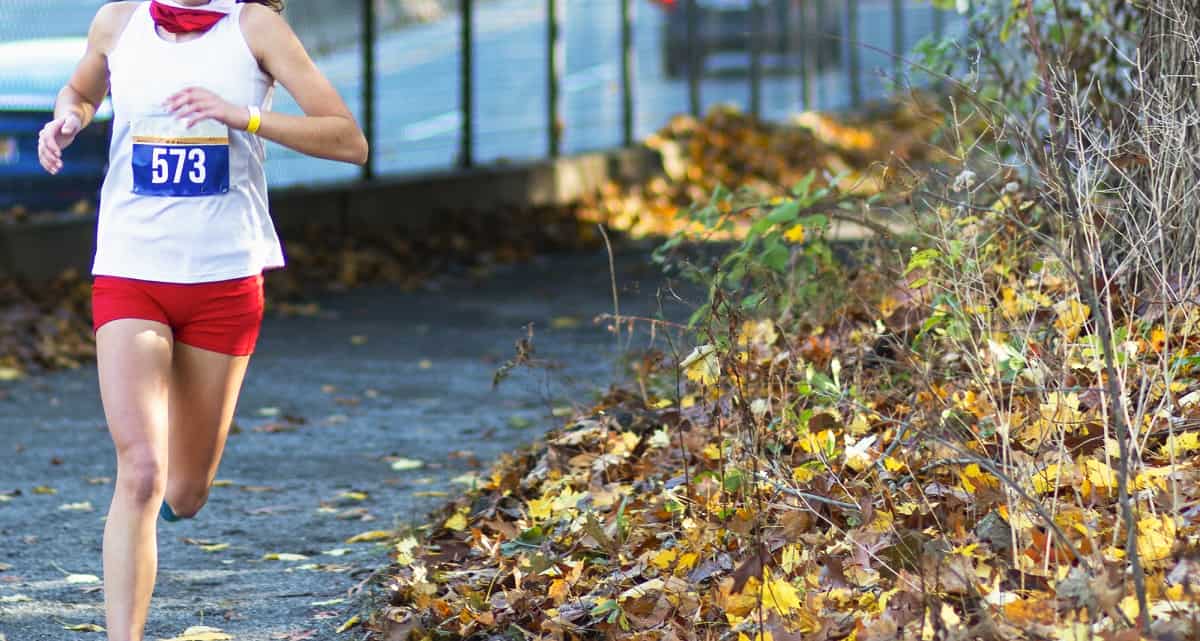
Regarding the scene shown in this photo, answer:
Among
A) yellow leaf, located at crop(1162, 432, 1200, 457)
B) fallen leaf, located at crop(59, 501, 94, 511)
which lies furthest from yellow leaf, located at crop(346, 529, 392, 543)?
yellow leaf, located at crop(1162, 432, 1200, 457)

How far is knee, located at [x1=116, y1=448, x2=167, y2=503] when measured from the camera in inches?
166

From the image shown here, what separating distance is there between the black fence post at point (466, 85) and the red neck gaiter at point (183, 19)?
11018 millimetres

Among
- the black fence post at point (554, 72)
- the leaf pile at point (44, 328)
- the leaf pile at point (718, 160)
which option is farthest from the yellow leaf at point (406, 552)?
the black fence post at point (554, 72)

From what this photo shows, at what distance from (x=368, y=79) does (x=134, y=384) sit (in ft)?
32.9

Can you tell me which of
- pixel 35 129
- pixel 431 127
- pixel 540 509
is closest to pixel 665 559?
pixel 540 509

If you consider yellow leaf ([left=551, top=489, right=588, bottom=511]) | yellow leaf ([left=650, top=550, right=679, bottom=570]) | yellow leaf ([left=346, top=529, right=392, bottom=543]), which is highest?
yellow leaf ([left=650, top=550, right=679, bottom=570])

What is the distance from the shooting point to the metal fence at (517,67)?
13.7 meters

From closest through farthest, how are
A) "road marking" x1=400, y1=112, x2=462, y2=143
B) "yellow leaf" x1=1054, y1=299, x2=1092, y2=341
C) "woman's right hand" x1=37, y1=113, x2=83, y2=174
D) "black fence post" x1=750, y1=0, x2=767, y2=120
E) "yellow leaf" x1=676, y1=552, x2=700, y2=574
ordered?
"woman's right hand" x1=37, y1=113, x2=83, y2=174, "yellow leaf" x1=676, y1=552, x2=700, y2=574, "yellow leaf" x1=1054, y1=299, x2=1092, y2=341, "road marking" x1=400, y1=112, x2=462, y2=143, "black fence post" x1=750, y1=0, x2=767, y2=120

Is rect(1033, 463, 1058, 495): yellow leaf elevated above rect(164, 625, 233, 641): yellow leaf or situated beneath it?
elevated above

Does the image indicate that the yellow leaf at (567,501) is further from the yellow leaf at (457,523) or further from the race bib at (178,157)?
the race bib at (178,157)

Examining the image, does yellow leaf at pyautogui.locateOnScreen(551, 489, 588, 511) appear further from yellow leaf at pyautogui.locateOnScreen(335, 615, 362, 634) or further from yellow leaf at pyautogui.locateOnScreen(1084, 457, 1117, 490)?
yellow leaf at pyautogui.locateOnScreen(1084, 457, 1117, 490)

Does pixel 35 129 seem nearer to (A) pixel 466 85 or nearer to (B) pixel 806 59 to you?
(A) pixel 466 85

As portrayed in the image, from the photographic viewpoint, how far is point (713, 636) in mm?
4113

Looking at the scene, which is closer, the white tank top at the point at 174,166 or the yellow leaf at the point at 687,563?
the white tank top at the point at 174,166
